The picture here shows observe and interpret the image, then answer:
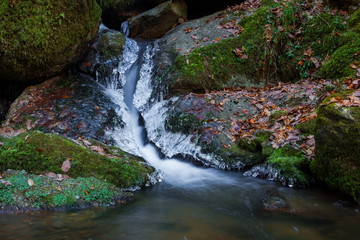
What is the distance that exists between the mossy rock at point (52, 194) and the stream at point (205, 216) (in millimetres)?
162

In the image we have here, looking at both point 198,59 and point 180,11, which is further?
point 180,11

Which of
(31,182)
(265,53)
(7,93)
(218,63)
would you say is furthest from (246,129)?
(7,93)

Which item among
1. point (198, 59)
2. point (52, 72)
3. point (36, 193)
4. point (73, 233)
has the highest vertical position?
point (198, 59)

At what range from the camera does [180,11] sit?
39.8 feet

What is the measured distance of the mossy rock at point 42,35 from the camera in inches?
294

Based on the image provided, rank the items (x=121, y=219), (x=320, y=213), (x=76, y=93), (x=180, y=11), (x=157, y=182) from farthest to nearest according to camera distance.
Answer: (x=180, y=11) < (x=76, y=93) < (x=157, y=182) < (x=320, y=213) < (x=121, y=219)

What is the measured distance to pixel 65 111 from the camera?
746cm

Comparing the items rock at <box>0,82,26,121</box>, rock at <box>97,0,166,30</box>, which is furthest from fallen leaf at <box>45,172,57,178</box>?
rock at <box>97,0,166,30</box>

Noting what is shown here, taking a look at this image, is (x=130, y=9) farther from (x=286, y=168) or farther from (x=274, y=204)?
(x=274, y=204)

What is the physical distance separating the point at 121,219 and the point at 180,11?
10.3 m

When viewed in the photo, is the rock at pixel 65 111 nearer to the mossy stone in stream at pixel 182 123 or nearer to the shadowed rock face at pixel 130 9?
the mossy stone in stream at pixel 182 123

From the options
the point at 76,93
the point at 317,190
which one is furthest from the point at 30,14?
the point at 317,190

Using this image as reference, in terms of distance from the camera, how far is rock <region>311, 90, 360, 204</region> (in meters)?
3.86

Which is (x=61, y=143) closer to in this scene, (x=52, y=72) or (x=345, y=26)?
(x=52, y=72)
